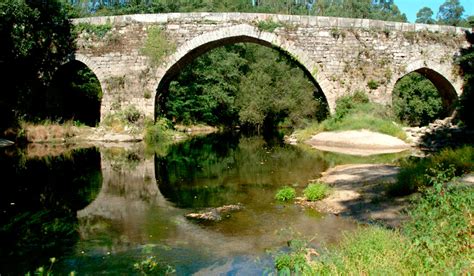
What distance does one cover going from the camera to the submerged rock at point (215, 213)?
22.3 ft

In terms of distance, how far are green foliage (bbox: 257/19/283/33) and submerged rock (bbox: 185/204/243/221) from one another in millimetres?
12421

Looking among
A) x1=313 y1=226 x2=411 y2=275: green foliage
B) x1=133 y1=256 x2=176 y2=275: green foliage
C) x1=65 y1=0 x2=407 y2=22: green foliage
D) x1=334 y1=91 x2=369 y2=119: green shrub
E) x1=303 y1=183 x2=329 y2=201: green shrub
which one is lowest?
x1=133 y1=256 x2=176 y2=275: green foliage

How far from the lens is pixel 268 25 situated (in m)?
18.7

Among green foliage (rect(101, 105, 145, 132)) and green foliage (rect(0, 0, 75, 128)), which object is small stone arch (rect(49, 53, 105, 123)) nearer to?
green foliage (rect(0, 0, 75, 128))

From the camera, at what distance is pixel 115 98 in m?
19.2

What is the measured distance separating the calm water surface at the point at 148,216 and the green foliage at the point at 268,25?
24.9 ft

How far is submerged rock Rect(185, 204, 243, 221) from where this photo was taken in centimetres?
679

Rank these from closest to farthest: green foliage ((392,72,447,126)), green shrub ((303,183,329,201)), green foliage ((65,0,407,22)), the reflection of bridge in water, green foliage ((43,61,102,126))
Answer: the reflection of bridge in water < green shrub ((303,183,329,201)) < green foliage ((43,61,102,126)) < green foliage ((392,72,447,126)) < green foliage ((65,0,407,22))

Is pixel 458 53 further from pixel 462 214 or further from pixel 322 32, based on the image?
pixel 462 214

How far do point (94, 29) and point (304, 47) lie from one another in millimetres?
8661

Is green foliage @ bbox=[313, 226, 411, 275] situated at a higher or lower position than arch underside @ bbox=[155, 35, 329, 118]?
lower

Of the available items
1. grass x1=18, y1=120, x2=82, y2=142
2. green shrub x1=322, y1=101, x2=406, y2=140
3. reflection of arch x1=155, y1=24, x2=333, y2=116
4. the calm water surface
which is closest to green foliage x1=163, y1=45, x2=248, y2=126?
reflection of arch x1=155, y1=24, x2=333, y2=116

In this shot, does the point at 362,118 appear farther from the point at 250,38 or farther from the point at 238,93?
the point at 238,93

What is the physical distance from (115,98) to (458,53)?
14264 mm
